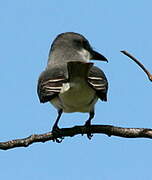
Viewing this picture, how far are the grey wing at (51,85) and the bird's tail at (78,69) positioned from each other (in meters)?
0.19

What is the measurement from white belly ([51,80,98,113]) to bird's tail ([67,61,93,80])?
127 millimetres

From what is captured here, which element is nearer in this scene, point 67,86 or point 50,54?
point 67,86

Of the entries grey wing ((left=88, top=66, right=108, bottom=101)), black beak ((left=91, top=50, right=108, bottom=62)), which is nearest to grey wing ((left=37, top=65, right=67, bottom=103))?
grey wing ((left=88, top=66, right=108, bottom=101))

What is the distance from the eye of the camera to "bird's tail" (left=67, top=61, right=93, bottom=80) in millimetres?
6398

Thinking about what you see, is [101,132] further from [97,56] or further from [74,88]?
[97,56]

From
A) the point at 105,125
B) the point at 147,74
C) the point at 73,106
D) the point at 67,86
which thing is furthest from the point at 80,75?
the point at 147,74

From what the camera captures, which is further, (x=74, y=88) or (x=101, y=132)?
(x=74, y=88)

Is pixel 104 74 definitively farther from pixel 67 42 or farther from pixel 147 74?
pixel 147 74

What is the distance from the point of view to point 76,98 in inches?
281

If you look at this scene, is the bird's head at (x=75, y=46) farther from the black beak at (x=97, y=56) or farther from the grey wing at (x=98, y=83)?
the grey wing at (x=98, y=83)

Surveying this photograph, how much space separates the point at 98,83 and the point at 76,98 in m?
0.46

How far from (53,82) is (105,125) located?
1725mm

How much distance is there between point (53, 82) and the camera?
22.5ft

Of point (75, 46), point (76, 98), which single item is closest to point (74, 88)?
point (76, 98)
